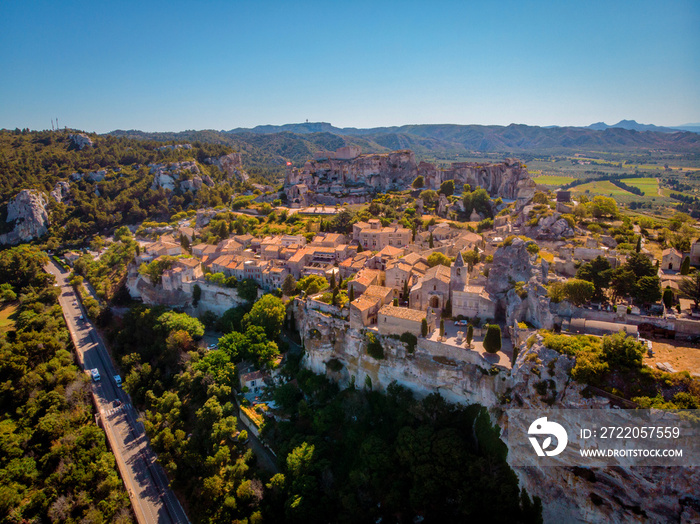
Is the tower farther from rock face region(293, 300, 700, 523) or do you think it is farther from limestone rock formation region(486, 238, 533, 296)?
rock face region(293, 300, 700, 523)

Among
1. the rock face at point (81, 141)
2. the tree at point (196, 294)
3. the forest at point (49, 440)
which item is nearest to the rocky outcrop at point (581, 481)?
the forest at point (49, 440)

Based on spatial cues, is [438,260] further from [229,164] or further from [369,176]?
[229,164]

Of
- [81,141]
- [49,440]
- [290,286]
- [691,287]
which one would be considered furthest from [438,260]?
[81,141]

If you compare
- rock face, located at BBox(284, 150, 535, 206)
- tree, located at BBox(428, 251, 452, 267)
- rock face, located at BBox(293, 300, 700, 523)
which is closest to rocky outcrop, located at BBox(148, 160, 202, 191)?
rock face, located at BBox(284, 150, 535, 206)

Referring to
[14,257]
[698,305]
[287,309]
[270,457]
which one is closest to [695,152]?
[698,305]

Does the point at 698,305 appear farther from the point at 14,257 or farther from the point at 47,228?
the point at 47,228

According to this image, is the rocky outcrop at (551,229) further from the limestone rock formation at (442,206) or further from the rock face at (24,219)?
the rock face at (24,219)
